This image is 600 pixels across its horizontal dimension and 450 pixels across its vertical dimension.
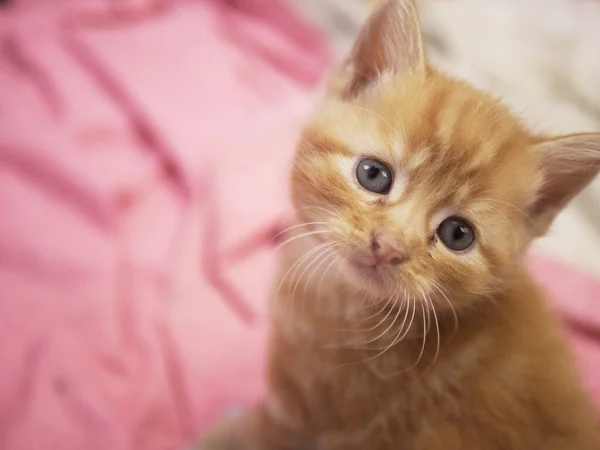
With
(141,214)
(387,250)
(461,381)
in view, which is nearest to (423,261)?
(387,250)

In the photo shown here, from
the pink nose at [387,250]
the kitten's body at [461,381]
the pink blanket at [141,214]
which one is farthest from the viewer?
Result: the pink blanket at [141,214]

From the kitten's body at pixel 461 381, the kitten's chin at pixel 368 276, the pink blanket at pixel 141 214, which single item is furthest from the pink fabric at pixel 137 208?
the kitten's chin at pixel 368 276

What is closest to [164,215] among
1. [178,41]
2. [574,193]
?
[178,41]

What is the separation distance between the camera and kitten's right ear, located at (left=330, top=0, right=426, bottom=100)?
0.78 meters

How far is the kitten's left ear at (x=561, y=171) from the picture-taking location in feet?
2.47

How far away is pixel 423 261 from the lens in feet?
2.43

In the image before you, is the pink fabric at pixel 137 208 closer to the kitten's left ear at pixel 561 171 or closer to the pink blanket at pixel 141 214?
the pink blanket at pixel 141 214

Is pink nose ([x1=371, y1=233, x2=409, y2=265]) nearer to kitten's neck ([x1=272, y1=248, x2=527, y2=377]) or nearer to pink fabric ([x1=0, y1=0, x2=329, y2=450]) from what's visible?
kitten's neck ([x1=272, y1=248, x2=527, y2=377])

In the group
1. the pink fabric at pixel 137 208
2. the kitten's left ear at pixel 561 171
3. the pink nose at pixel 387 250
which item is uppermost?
the kitten's left ear at pixel 561 171

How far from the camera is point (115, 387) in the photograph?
1162 mm

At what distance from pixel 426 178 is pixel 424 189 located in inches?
0.5

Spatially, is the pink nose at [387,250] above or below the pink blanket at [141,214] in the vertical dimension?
above

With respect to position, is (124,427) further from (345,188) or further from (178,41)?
(178,41)

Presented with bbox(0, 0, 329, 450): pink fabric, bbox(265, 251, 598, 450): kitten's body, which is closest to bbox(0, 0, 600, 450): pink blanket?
bbox(0, 0, 329, 450): pink fabric
